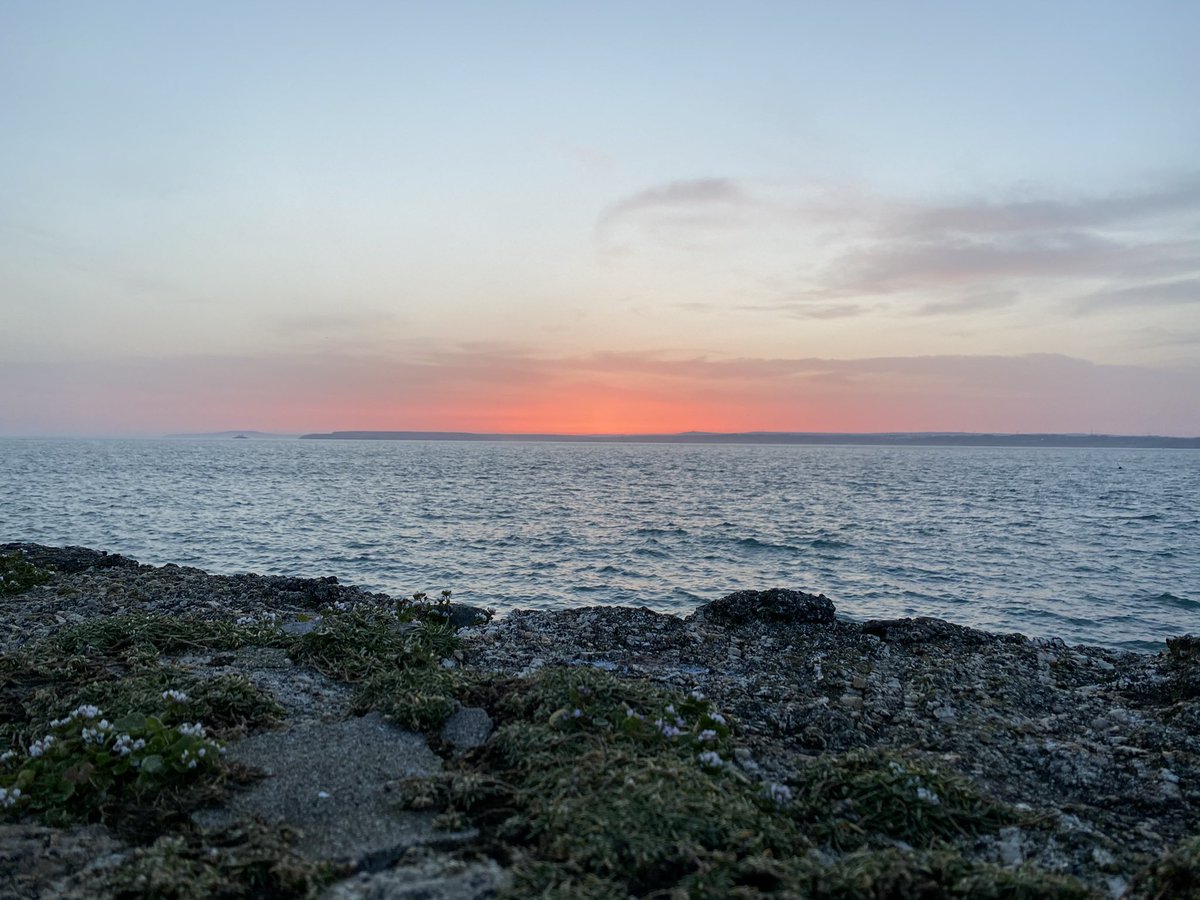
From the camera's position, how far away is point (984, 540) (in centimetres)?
3662

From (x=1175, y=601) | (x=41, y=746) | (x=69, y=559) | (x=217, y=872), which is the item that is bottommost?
(x=1175, y=601)

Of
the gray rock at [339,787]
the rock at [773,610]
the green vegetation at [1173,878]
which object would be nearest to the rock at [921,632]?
the rock at [773,610]

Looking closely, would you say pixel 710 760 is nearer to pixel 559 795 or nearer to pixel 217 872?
pixel 559 795

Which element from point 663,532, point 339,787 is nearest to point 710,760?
point 339,787

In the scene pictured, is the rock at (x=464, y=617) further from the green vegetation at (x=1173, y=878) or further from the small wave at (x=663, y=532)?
the small wave at (x=663, y=532)

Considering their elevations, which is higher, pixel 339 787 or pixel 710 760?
pixel 710 760

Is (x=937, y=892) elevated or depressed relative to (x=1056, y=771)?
elevated

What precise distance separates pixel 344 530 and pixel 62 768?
32.6m

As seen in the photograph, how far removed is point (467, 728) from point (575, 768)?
1708 mm

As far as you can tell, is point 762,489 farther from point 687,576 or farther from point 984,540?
point 687,576

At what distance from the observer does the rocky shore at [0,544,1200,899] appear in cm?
437

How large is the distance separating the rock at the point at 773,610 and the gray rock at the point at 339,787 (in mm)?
A: 7055

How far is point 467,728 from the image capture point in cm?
680

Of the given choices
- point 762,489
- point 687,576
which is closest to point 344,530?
point 687,576
